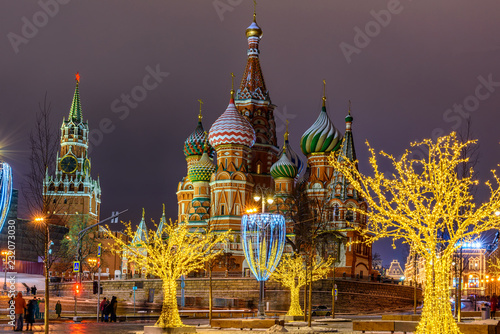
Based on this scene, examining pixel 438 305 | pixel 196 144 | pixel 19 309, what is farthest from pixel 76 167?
pixel 438 305

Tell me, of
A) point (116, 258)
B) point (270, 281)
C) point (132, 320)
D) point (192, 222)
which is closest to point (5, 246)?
point (116, 258)

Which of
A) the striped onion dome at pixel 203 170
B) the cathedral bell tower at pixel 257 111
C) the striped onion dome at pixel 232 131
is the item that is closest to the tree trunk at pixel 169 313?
the striped onion dome at pixel 232 131

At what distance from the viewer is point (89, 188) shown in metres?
131

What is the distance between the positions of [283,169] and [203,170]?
9.63m

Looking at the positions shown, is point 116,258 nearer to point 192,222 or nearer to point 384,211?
point 192,222

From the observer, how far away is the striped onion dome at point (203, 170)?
80.4 meters

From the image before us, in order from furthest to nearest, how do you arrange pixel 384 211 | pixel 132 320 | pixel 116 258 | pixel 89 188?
pixel 89 188 < pixel 116 258 < pixel 132 320 < pixel 384 211

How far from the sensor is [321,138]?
7844 centimetres

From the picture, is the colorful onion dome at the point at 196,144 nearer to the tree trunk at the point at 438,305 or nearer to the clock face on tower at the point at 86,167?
the clock face on tower at the point at 86,167

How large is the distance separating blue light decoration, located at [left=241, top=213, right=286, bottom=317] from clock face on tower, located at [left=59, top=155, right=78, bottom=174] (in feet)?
319

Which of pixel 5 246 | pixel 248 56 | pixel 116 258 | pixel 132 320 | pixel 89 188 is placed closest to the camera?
pixel 132 320

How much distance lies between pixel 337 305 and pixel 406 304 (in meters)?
15.8

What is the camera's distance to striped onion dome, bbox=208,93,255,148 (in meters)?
74.6

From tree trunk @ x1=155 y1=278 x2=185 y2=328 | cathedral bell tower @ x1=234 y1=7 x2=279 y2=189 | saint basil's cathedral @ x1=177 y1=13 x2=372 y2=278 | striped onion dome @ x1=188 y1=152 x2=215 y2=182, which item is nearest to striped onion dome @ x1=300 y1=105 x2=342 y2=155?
saint basil's cathedral @ x1=177 y1=13 x2=372 y2=278
